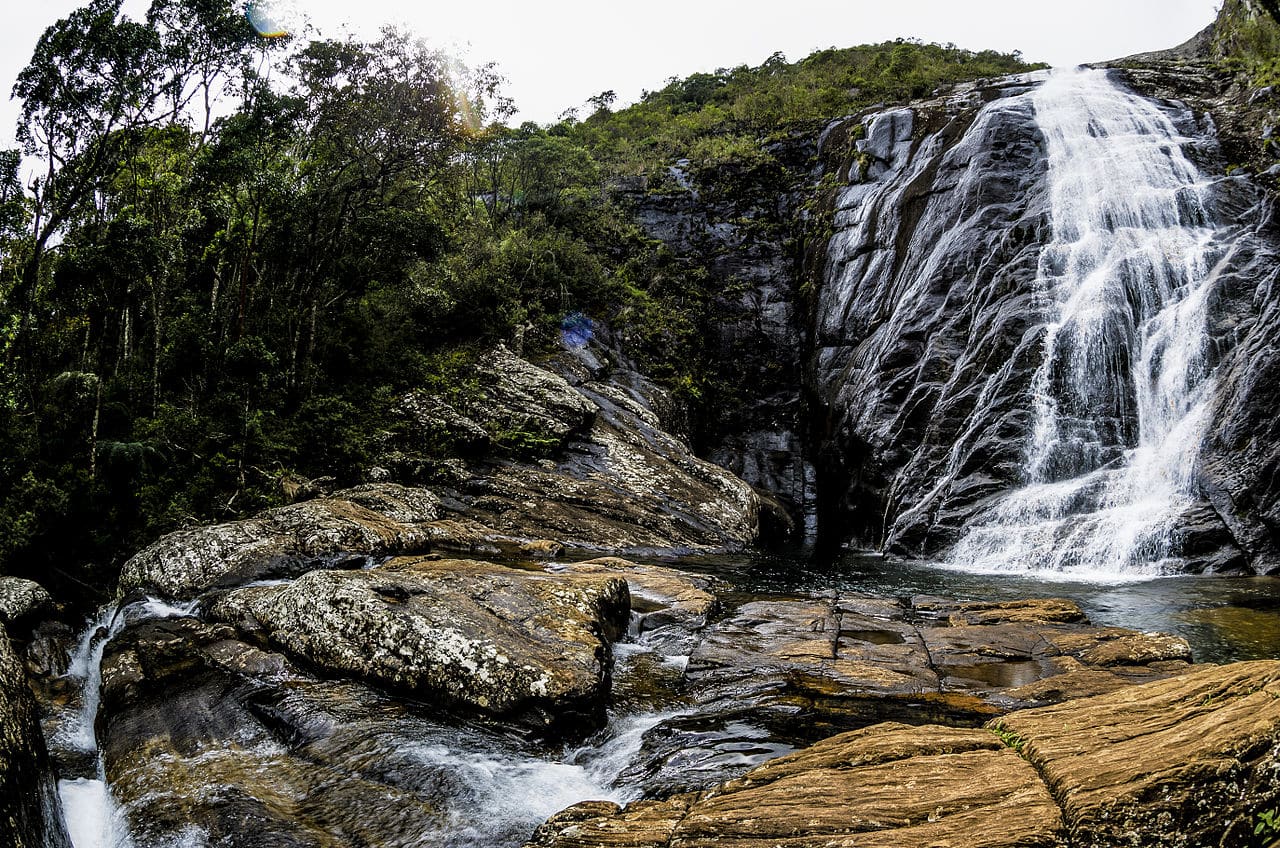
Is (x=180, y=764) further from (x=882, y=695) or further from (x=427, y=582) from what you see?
(x=882, y=695)

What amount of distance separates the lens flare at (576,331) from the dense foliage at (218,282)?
1.91 ft

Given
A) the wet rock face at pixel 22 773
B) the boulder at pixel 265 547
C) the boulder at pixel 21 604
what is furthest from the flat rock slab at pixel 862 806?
the boulder at pixel 21 604

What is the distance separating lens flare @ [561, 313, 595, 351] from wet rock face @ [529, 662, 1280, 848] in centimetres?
2434

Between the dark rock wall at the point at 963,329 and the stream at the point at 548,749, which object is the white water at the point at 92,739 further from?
the dark rock wall at the point at 963,329

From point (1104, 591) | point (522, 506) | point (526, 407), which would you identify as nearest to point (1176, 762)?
point (1104, 591)

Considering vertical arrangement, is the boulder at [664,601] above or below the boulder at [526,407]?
below

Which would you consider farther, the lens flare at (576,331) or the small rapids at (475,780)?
the lens flare at (576,331)

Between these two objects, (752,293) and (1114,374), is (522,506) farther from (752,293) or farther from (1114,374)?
(752,293)

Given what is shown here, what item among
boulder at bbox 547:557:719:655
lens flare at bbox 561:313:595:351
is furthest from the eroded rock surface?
lens flare at bbox 561:313:595:351

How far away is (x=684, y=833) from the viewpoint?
14.9 feet

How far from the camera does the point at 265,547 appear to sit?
1257 centimetres

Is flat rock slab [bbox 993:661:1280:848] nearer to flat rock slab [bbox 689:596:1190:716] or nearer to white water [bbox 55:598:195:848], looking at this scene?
flat rock slab [bbox 689:596:1190:716]

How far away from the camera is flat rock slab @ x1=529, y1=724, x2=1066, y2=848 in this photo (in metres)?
3.78

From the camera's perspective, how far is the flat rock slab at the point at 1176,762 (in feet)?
9.45
